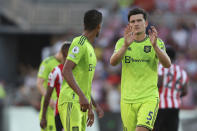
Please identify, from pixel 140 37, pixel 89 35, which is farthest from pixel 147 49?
pixel 89 35

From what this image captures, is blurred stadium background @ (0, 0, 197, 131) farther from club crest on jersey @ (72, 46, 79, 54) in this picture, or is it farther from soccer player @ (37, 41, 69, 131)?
club crest on jersey @ (72, 46, 79, 54)

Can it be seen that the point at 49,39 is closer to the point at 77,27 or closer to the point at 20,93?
the point at 77,27

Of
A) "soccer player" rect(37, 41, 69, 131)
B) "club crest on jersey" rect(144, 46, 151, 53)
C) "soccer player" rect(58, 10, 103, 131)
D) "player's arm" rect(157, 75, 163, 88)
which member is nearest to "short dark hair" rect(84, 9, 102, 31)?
"soccer player" rect(58, 10, 103, 131)

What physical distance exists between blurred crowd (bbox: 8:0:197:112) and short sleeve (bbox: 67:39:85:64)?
24.6ft

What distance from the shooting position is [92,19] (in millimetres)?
7371

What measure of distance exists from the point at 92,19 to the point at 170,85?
2966mm

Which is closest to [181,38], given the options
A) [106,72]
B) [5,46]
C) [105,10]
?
[106,72]

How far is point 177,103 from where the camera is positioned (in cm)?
983

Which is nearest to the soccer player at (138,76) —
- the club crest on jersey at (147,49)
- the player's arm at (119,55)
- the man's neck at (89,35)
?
the club crest on jersey at (147,49)

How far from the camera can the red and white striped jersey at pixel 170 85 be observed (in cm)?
971

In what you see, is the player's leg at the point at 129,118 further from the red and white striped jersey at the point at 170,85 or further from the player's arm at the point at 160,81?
the red and white striped jersey at the point at 170,85

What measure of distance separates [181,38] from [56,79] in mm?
10547

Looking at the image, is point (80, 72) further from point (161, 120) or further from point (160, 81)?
point (161, 120)

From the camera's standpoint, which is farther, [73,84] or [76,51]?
[76,51]
